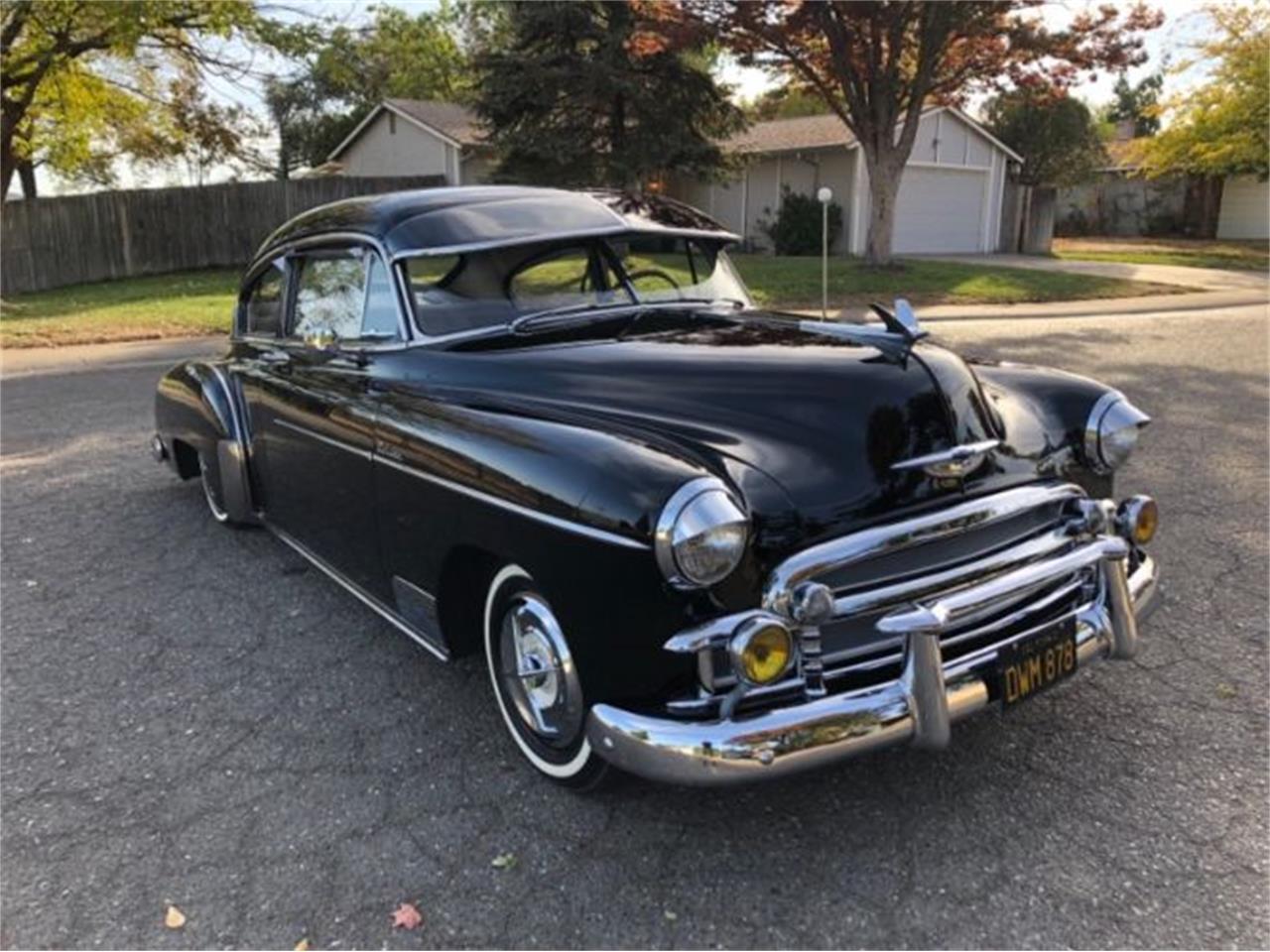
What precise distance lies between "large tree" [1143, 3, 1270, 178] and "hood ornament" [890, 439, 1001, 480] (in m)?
35.1

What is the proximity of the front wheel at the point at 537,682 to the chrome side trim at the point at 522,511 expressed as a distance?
7.8 inches

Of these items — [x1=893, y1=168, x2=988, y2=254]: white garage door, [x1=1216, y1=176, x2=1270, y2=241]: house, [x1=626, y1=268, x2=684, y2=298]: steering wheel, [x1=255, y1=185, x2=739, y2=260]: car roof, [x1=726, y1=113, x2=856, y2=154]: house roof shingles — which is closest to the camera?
[x1=255, y1=185, x2=739, y2=260]: car roof

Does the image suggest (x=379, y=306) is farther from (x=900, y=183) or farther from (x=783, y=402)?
(x=900, y=183)

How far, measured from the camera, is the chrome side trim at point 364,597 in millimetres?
3370

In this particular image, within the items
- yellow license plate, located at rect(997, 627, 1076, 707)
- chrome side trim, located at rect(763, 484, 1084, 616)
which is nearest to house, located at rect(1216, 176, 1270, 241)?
chrome side trim, located at rect(763, 484, 1084, 616)

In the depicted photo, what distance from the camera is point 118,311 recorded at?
15828mm

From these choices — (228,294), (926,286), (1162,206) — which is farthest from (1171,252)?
(228,294)

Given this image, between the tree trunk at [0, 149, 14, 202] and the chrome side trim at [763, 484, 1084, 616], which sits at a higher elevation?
the tree trunk at [0, 149, 14, 202]

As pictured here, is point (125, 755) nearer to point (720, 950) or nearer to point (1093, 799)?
point (720, 950)

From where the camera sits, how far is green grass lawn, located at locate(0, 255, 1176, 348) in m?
14.4

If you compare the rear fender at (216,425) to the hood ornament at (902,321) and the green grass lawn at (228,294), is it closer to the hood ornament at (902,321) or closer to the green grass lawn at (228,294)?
the hood ornament at (902,321)

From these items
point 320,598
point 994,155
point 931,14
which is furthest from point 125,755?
point 994,155

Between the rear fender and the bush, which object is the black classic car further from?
the bush

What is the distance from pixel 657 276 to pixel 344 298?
51.4 inches
